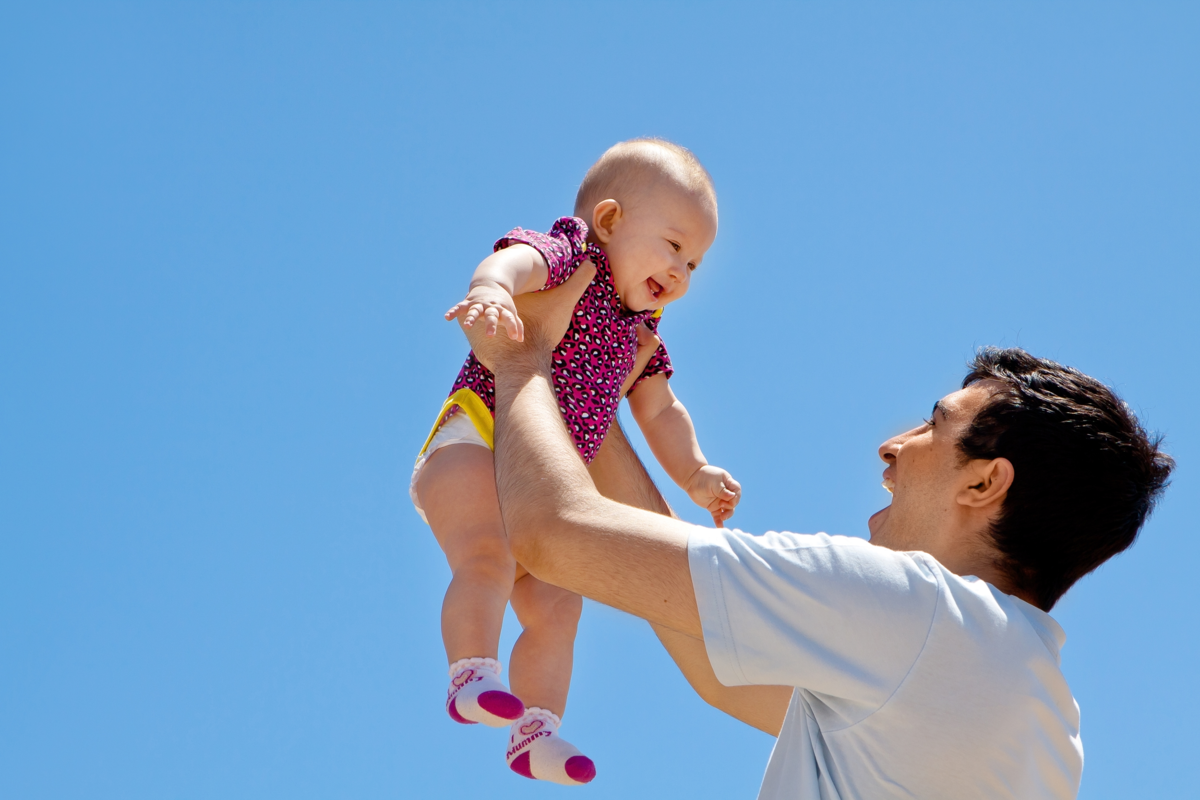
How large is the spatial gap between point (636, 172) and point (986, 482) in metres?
1.75

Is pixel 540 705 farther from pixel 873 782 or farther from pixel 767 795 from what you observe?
pixel 873 782

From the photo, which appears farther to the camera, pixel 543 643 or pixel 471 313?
pixel 543 643

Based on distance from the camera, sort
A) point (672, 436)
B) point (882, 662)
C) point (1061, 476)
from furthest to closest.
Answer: point (672, 436) < point (1061, 476) < point (882, 662)

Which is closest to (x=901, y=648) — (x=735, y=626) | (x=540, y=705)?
(x=735, y=626)

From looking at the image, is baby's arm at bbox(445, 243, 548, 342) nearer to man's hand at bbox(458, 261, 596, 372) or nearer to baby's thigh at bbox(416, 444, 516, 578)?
man's hand at bbox(458, 261, 596, 372)

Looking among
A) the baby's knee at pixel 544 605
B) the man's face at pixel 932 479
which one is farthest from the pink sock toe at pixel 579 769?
the man's face at pixel 932 479

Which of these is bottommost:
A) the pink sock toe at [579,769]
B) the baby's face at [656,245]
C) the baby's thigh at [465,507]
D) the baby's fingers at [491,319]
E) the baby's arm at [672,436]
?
the pink sock toe at [579,769]

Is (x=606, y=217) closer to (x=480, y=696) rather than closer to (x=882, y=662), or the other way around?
(x=480, y=696)

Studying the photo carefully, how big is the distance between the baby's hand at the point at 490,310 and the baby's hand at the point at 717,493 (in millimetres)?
1342

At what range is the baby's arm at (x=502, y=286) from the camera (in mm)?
2945

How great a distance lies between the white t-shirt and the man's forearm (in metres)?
0.07

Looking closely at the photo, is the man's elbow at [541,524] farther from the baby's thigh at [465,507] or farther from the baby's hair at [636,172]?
the baby's hair at [636,172]

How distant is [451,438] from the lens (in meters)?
3.64

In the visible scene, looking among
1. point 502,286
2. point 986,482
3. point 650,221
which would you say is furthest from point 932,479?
point 650,221
